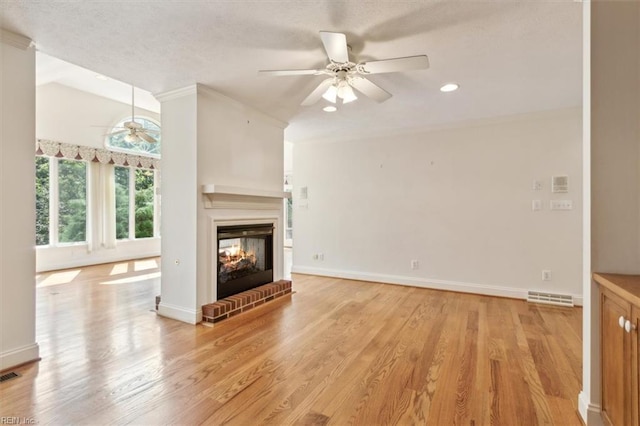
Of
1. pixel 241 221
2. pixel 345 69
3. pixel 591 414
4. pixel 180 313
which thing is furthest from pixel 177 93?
pixel 591 414

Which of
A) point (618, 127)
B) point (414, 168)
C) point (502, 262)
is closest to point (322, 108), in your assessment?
point (414, 168)

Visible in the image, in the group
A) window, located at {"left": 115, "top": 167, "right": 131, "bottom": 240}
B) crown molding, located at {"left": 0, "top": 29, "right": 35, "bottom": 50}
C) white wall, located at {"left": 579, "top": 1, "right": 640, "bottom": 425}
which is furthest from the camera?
window, located at {"left": 115, "top": 167, "right": 131, "bottom": 240}

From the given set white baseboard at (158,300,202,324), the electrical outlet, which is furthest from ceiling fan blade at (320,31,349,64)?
the electrical outlet

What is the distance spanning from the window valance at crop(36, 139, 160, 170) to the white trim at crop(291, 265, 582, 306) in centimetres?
451

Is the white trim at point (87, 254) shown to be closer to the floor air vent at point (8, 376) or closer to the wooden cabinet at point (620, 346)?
the floor air vent at point (8, 376)

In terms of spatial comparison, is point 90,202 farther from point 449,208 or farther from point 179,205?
point 449,208

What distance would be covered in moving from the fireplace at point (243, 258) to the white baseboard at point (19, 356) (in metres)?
1.59

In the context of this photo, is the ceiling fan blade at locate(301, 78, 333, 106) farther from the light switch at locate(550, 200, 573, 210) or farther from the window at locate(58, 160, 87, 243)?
the window at locate(58, 160, 87, 243)

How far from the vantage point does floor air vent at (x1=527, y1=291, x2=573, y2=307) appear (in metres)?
3.88

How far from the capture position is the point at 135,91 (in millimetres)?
5742

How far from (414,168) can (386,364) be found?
329 cm

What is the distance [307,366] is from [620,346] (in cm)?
186

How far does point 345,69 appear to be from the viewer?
2406 millimetres

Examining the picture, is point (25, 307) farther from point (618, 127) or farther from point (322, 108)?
point (618, 127)
